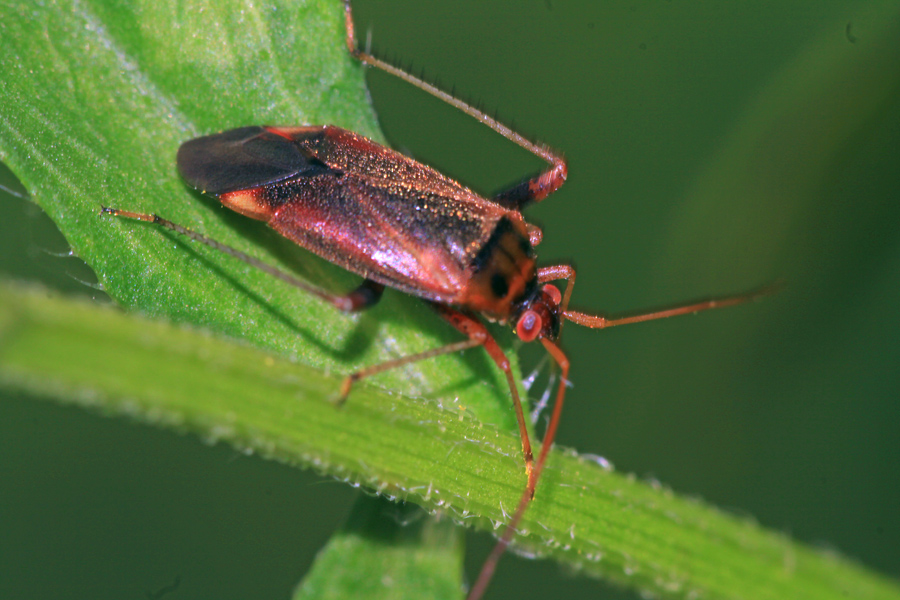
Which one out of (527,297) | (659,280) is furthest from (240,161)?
(659,280)

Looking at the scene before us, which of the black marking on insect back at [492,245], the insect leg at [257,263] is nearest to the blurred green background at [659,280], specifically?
the black marking on insect back at [492,245]

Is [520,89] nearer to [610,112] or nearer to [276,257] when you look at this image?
[610,112]

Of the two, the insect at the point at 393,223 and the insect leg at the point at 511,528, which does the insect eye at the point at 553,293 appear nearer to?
the insect at the point at 393,223

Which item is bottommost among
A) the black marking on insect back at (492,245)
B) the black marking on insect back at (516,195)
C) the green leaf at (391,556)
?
the green leaf at (391,556)

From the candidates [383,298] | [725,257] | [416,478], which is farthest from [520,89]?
[416,478]

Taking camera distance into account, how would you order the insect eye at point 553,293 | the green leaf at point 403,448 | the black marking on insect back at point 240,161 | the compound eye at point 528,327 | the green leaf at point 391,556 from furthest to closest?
1. the insect eye at point 553,293
2. the compound eye at point 528,327
3. the black marking on insect back at point 240,161
4. the green leaf at point 391,556
5. the green leaf at point 403,448
